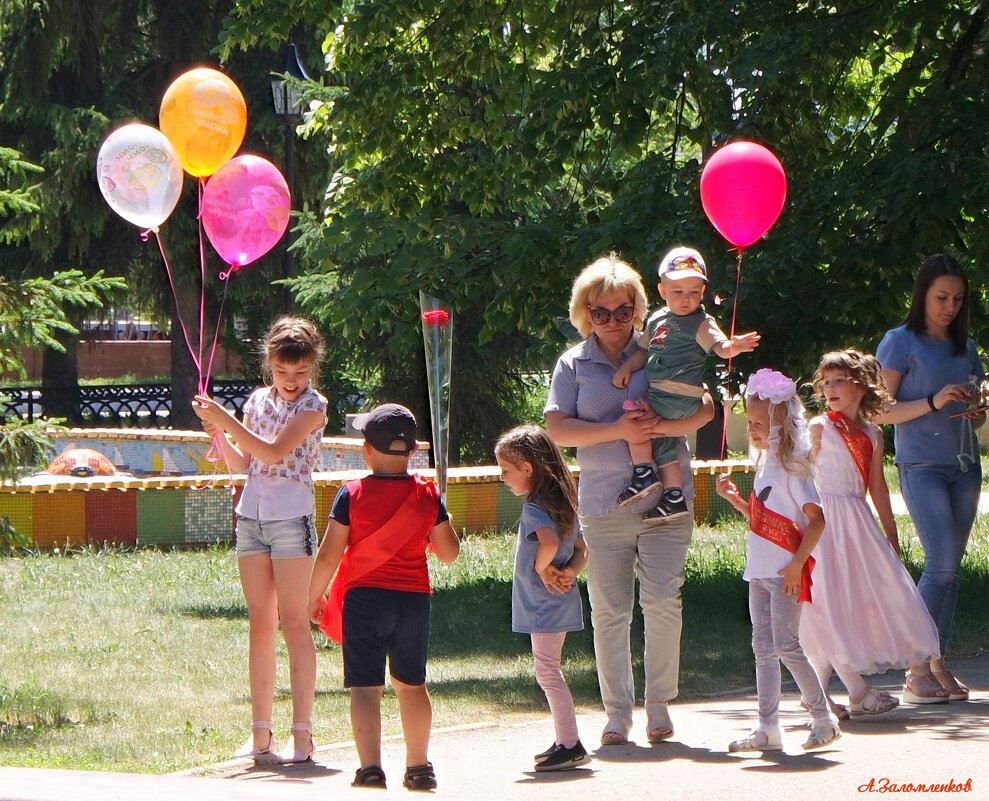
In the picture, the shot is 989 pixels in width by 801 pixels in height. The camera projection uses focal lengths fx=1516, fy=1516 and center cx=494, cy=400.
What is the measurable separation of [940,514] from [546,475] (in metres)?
2.26

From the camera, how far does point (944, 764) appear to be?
18.2 ft

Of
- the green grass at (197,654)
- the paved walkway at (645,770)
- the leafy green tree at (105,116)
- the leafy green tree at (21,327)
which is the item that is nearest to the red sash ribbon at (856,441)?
the paved walkway at (645,770)

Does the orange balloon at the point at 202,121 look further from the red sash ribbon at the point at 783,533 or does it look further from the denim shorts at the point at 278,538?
the red sash ribbon at the point at 783,533

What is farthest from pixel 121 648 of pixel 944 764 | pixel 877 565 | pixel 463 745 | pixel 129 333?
pixel 129 333

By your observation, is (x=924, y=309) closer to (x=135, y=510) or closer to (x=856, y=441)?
(x=856, y=441)

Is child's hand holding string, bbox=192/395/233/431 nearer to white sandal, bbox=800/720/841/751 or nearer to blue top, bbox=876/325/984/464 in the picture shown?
white sandal, bbox=800/720/841/751

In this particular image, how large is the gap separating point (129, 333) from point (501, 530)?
50.8 meters

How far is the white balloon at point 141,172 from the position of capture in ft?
24.1

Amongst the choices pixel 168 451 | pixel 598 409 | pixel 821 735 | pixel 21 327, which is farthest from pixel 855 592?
pixel 168 451

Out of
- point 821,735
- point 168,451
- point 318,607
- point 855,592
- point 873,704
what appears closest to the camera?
point 318,607

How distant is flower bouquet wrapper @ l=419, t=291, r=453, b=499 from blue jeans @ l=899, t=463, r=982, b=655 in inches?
163

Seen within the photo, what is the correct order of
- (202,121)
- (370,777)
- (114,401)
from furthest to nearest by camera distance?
(114,401) → (202,121) → (370,777)

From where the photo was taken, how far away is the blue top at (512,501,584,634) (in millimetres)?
5773

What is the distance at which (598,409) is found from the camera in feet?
19.9
